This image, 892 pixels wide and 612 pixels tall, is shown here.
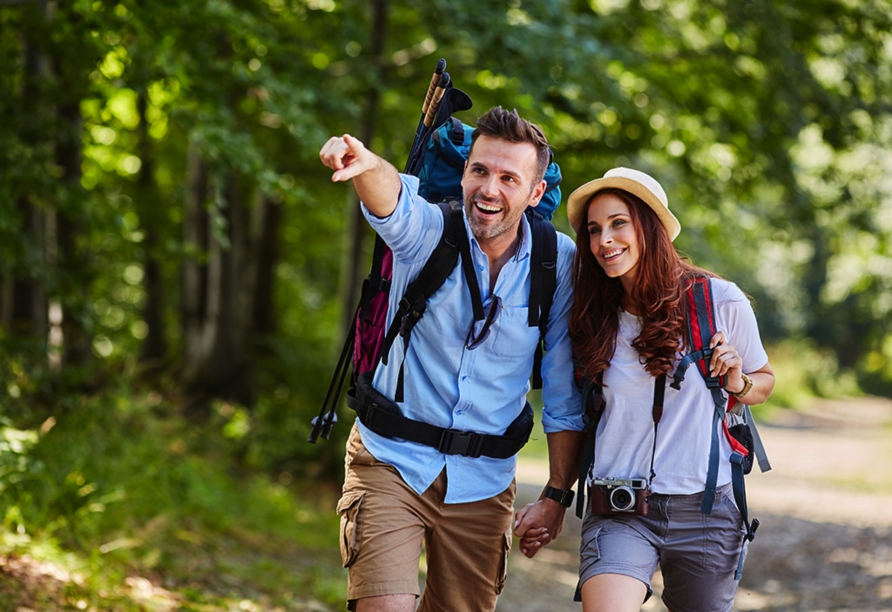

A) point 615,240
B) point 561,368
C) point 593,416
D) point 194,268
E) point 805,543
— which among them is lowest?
point 805,543

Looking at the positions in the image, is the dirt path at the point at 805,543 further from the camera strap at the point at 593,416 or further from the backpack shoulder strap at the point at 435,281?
the backpack shoulder strap at the point at 435,281

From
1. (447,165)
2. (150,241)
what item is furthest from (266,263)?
(447,165)

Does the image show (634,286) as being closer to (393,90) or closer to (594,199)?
(594,199)

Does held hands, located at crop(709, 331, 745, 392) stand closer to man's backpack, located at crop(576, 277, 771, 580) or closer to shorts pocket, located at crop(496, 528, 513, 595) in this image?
man's backpack, located at crop(576, 277, 771, 580)

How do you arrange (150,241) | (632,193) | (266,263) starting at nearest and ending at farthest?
1. (632,193)
2. (150,241)
3. (266,263)

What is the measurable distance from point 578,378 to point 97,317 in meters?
4.48

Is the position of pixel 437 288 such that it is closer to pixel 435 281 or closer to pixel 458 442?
pixel 435 281

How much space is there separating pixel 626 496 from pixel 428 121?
1503 mm

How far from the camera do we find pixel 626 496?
11.0 ft

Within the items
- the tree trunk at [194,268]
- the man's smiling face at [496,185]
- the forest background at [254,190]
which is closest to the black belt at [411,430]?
the man's smiling face at [496,185]

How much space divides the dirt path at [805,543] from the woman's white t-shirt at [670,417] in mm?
3313

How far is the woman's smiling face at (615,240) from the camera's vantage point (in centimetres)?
347

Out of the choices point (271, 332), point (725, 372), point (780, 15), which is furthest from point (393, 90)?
point (725, 372)

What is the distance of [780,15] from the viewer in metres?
9.32
